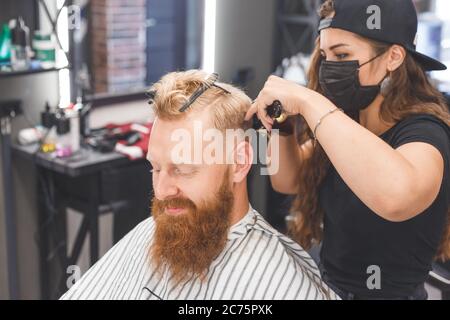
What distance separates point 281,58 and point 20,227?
164 centimetres

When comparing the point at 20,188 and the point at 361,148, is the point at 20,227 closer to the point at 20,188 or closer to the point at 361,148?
the point at 20,188

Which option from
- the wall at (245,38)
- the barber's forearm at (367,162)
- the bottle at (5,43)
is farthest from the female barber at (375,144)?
the wall at (245,38)

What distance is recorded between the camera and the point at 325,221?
151cm

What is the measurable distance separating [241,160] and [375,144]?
0.95 feet

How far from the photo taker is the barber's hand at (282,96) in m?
1.20

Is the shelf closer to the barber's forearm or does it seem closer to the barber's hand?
the barber's hand

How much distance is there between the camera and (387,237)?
1348mm

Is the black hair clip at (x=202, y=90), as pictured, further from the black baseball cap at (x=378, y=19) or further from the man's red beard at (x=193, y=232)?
the black baseball cap at (x=378, y=19)

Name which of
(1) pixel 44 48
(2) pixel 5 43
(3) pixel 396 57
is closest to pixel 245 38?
(1) pixel 44 48

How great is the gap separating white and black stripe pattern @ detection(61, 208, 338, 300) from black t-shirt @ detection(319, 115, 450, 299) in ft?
0.41

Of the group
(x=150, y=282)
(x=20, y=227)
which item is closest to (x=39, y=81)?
(x=20, y=227)

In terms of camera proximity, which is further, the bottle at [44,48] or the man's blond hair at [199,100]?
the bottle at [44,48]

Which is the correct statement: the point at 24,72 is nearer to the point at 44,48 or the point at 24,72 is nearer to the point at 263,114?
the point at 44,48

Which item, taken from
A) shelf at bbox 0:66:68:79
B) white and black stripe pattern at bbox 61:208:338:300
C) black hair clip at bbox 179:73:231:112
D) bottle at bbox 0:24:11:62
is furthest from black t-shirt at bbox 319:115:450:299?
bottle at bbox 0:24:11:62
